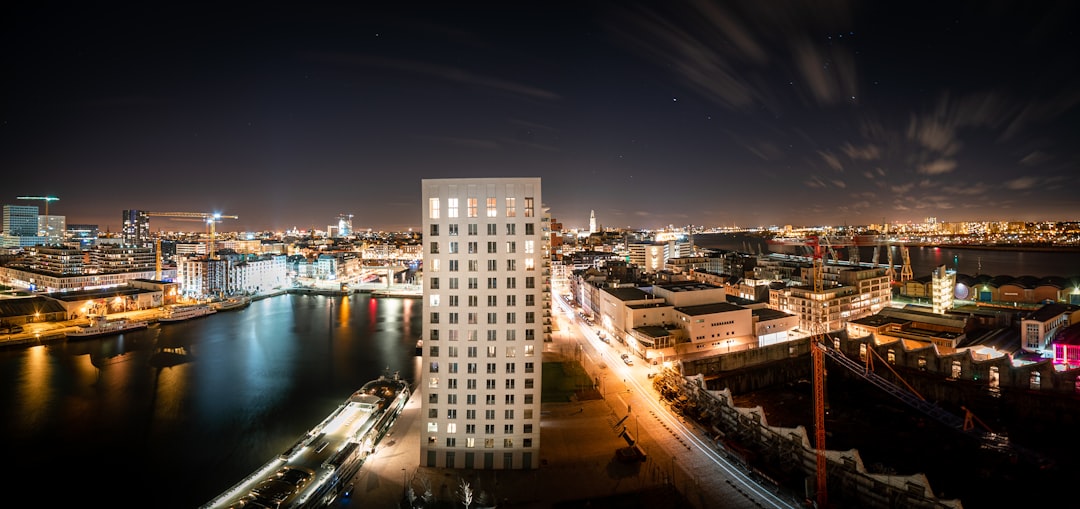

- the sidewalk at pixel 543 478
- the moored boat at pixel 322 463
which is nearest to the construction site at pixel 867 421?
the sidewalk at pixel 543 478

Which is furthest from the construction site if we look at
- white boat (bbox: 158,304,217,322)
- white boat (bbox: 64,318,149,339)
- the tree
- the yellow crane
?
the yellow crane

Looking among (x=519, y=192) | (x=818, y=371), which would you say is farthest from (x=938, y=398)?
(x=519, y=192)

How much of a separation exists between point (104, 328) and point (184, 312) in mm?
6094

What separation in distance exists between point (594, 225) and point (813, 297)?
116165mm

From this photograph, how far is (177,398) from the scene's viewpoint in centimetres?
1866

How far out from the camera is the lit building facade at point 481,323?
10.8 metres

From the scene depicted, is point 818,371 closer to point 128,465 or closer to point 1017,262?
point 128,465

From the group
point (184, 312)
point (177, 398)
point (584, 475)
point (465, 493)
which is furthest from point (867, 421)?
point (184, 312)

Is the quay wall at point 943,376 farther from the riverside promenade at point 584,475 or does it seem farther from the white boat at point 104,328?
the white boat at point 104,328

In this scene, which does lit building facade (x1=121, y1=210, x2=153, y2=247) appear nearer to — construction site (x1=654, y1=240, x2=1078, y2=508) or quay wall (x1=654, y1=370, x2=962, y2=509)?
construction site (x1=654, y1=240, x2=1078, y2=508)

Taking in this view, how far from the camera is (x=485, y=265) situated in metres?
10.8

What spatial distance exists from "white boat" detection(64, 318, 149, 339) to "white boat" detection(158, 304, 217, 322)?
2.10 m

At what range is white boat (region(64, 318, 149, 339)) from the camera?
27938 millimetres

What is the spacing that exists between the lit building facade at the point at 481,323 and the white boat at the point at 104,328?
29.5 m
